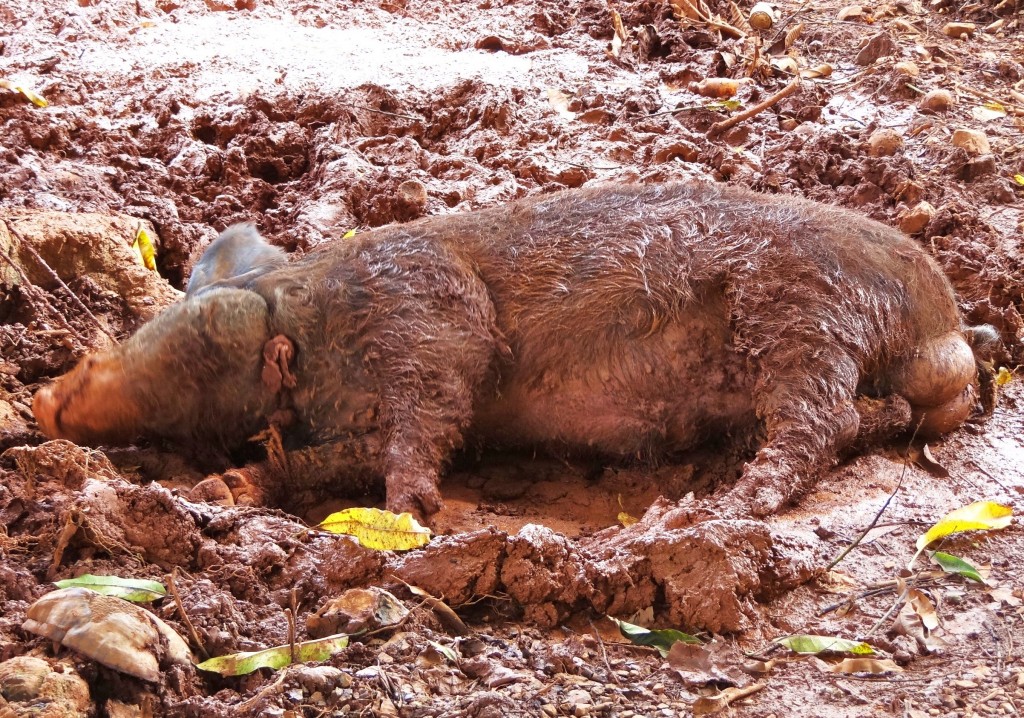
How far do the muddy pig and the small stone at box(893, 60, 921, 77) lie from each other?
128 inches

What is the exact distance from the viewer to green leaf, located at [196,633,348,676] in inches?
85.1

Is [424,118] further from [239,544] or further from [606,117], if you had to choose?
[239,544]

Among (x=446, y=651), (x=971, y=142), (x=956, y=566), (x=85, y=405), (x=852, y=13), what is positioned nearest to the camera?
(x=446, y=651)

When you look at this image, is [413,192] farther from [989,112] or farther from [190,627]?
[989,112]

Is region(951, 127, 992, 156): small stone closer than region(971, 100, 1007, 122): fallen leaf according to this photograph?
Yes

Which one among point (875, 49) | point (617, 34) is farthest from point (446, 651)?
point (875, 49)

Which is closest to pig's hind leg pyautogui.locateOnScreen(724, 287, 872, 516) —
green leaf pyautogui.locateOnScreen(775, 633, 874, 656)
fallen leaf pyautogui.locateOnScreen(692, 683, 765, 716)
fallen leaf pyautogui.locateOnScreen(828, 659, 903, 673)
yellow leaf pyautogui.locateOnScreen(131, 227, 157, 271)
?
green leaf pyautogui.locateOnScreen(775, 633, 874, 656)

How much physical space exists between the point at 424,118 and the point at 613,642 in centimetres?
447

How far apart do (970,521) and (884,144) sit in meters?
3.44

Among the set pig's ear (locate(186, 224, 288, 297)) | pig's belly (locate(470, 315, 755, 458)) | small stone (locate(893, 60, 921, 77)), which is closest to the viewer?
pig's belly (locate(470, 315, 755, 458))

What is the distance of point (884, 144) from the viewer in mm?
5773

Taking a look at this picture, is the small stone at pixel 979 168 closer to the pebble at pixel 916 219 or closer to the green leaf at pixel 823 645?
the pebble at pixel 916 219

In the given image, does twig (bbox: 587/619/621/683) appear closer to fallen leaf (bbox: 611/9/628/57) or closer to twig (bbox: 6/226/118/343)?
twig (bbox: 6/226/118/343)

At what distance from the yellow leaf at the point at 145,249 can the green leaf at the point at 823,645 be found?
3.57 m
